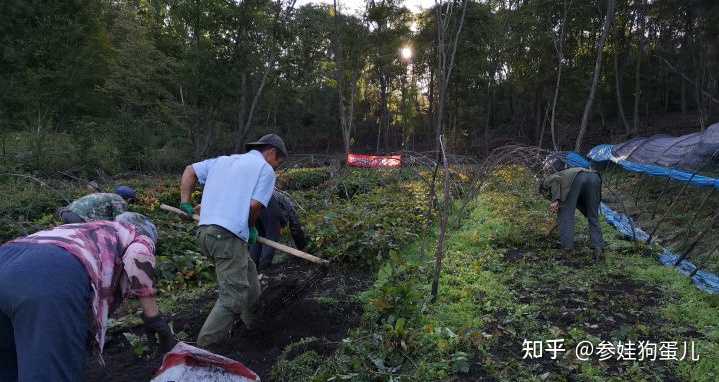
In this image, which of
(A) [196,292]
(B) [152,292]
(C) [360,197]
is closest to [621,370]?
(B) [152,292]

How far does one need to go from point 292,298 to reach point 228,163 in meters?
1.42

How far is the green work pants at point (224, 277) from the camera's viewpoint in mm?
3096

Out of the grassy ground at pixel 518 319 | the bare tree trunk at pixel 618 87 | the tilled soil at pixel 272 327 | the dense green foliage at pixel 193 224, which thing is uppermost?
the bare tree trunk at pixel 618 87

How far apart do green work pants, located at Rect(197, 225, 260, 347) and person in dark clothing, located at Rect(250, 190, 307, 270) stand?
2.08 meters

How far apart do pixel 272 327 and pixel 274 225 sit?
1861 mm

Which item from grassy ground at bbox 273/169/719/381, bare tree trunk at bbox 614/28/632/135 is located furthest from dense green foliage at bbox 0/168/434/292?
bare tree trunk at bbox 614/28/632/135

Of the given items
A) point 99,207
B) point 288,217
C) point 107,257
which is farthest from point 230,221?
point 288,217

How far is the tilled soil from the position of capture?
3.07 meters

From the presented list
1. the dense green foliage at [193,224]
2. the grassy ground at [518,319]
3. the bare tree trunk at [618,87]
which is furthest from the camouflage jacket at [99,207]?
the bare tree trunk at [618,87]

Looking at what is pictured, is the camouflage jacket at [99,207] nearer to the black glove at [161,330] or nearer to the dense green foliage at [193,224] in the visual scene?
the black glove at [161,330]

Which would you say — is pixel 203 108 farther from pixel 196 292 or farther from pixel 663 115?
pixel 663 115

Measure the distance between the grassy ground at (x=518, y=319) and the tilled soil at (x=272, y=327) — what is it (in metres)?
0.23

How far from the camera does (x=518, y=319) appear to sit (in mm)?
3734

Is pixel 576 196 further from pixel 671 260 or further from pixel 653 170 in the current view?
pixel 653 170
